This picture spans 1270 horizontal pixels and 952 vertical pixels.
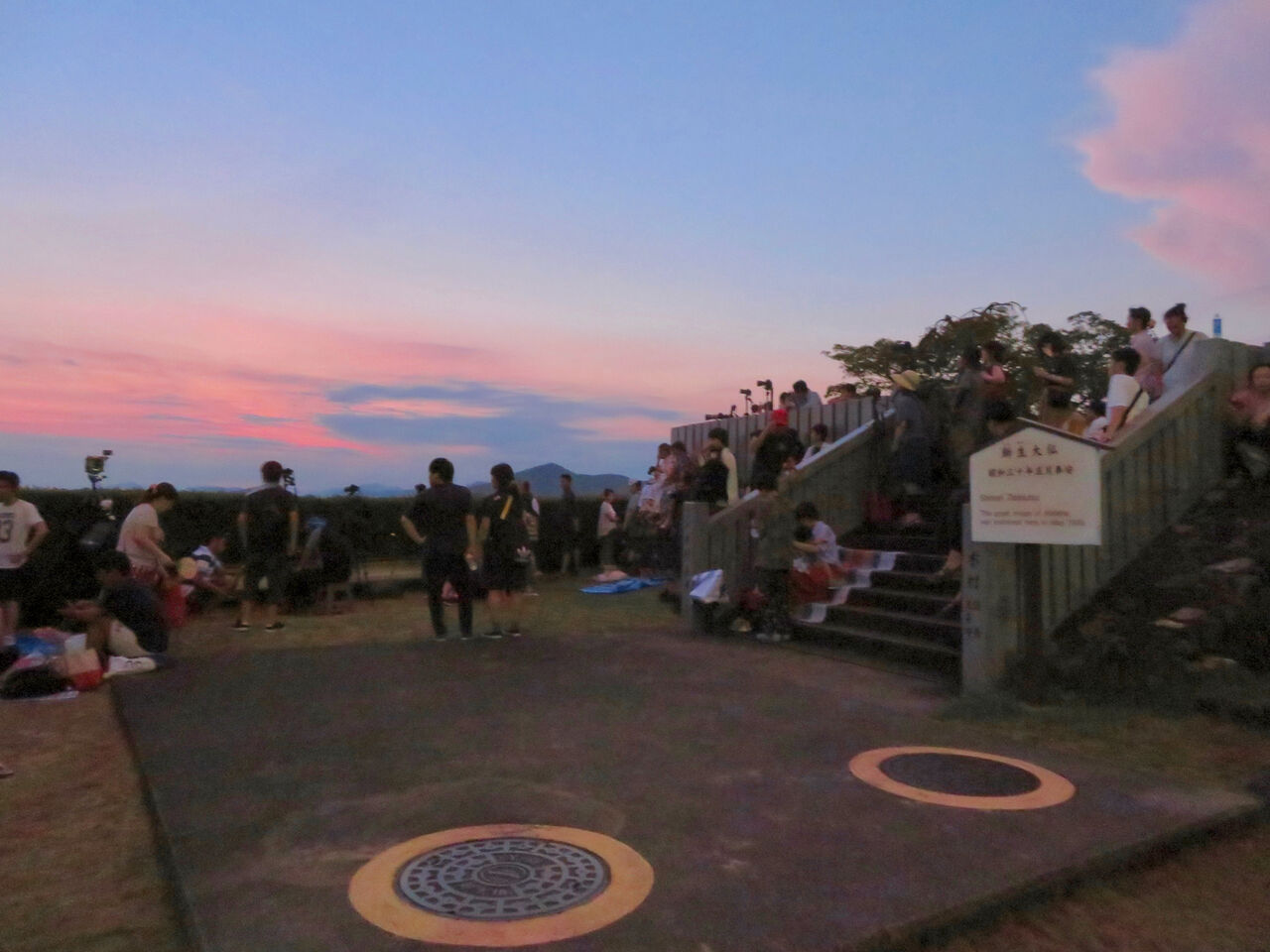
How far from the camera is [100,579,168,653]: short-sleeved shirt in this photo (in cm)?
812

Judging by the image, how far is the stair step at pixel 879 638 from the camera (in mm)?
7727

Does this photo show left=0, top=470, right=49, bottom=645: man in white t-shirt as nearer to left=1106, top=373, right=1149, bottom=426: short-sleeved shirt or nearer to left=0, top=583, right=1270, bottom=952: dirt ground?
left=0, top=583, right=1270, bottom=952: dirt ground

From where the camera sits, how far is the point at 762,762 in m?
5.16

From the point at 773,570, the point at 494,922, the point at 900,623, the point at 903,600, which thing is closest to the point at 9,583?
the point at 773,570

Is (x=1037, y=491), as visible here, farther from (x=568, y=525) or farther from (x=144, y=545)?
(x=568, y=525)

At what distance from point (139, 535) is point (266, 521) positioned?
4.07 ft

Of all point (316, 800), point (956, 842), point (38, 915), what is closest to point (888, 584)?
point (956, 842)

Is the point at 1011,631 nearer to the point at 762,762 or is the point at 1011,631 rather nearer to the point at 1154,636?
the point at 1154,636

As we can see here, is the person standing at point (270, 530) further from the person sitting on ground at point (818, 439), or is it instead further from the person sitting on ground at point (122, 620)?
the person sitting on ground at point (818, 439)

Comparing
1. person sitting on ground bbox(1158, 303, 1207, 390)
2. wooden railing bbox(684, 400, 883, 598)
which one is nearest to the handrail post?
wooden railing bbox(684, 400, 883, 598)

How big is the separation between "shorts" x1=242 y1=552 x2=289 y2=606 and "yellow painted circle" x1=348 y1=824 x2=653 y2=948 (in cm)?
676

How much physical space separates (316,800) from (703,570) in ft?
20.6

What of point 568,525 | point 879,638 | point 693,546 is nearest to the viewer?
point 879,638

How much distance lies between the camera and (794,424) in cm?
1380
